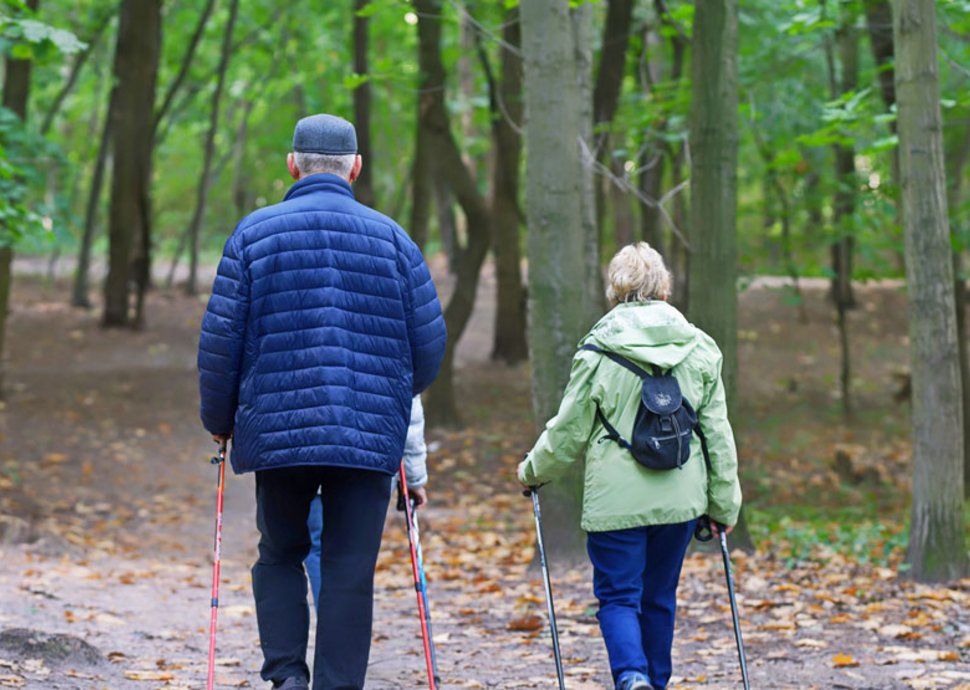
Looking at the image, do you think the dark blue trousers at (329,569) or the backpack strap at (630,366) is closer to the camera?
the dark blue trousers at (329,569)

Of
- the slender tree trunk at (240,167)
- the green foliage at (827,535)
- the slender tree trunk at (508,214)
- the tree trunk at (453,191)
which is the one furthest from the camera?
the slender tree trunk at (240,167)

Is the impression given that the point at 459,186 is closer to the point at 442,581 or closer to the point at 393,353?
the point at 442,581

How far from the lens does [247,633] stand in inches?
286

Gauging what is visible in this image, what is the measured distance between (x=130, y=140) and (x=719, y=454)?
17735 mm

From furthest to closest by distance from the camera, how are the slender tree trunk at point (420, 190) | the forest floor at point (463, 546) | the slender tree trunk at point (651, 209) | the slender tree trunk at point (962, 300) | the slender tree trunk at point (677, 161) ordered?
the slender tree trunk at point (420, 190)
the slender tree trunk at point (651, 209)
the slender tree trunk at point (677, 161)
the slender tree trunk at point (962, 300)
the forest floor at point (463, 546)

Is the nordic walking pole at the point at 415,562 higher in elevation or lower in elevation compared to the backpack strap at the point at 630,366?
lower

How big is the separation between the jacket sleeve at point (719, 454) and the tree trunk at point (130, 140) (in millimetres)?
17395

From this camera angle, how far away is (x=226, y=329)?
4352 mm

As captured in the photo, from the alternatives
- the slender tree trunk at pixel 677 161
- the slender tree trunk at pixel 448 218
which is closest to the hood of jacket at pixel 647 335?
the slender tree trunk at pixel 677 161

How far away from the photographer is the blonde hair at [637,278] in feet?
15.7

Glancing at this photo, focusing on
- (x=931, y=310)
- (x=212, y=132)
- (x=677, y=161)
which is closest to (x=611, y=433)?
(x=931, y=310)

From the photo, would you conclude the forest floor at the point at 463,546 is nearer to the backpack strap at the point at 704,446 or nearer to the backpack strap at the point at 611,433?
the backpack strap at the point at 704,446

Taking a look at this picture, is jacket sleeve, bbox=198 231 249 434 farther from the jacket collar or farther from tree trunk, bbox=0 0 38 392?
tree trunk, bbox=0 0 38 392

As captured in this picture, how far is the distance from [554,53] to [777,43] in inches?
321
